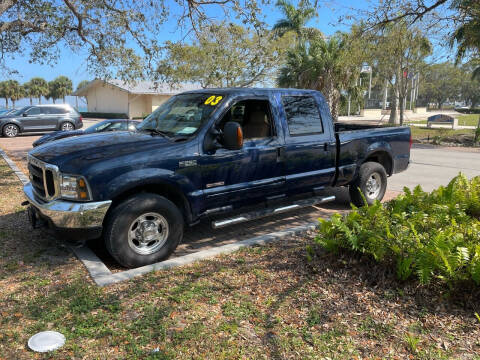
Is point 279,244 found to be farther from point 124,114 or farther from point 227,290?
point 124,114

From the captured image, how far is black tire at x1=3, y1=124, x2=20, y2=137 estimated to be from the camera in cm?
2138

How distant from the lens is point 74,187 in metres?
3.99

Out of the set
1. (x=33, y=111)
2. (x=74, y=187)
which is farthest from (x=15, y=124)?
(x=74, y=187)

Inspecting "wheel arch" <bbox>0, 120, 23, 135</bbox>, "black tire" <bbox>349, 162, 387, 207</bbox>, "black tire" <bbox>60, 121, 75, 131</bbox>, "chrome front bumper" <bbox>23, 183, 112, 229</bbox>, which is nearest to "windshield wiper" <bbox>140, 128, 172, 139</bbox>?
"chrome front bumper" <bbox>23, 183, 112, 229</bbox>

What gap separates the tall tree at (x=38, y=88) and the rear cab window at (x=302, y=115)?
8254cm

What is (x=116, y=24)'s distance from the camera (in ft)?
34.8

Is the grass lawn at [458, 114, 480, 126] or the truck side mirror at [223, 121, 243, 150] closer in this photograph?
the truck side mirror at [223, 121, 243, 150]

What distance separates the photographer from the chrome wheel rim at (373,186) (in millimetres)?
6784

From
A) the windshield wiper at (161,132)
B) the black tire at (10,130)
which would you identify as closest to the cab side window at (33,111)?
the black tire at (10,130)

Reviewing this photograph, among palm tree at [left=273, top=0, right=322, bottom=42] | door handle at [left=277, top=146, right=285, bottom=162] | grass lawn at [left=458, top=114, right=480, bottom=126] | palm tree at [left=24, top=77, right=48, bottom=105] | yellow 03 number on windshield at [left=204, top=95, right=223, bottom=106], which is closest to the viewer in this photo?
yellow 03 number on windshield at [left=204, top=95, right=223, bottom=106]

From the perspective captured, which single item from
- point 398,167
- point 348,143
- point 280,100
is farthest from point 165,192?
point 398,167

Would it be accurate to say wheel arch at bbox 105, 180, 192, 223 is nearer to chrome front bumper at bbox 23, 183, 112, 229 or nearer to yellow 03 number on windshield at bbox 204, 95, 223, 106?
chrome front bumper at bbox 23, 183, 112, 229

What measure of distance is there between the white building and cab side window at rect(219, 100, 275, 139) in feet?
113

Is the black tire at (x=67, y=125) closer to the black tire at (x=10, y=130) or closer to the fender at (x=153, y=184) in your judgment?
the black tire at (x=10, y=130)
